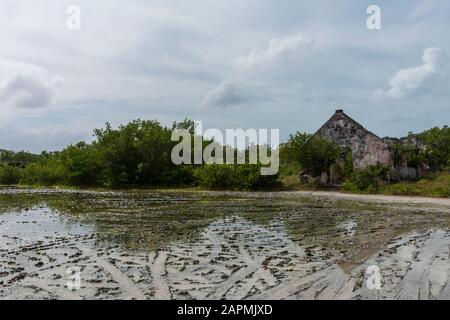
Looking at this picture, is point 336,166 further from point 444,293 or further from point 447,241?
point 444,293

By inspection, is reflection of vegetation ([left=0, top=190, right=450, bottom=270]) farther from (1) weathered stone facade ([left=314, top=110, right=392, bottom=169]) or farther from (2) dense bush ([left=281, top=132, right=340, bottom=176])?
(2) dense bush ([left=281, top=132, right=340, bottom=176])

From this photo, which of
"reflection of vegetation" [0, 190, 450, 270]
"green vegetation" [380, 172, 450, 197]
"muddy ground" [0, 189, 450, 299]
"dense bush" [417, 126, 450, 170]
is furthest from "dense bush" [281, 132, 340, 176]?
"muddy ground" [0, 189, 450, 299]

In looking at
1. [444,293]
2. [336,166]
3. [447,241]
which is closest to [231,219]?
[447,241]

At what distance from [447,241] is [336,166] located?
Answer: 18.6 metres

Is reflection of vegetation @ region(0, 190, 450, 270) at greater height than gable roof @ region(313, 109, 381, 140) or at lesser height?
lesser

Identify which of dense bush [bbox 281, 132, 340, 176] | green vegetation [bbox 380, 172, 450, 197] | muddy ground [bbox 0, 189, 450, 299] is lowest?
muddy ground [bbox 0, 189, 450, 299]

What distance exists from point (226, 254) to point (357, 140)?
70.5 feet

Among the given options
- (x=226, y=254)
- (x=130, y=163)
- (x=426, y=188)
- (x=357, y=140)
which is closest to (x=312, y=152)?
(x=357, y=140)

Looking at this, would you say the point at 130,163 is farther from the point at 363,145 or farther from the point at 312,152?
the point at 363,145

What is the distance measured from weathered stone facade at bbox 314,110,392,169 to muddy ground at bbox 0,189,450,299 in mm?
10403

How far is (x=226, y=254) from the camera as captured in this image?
8883 millimetres

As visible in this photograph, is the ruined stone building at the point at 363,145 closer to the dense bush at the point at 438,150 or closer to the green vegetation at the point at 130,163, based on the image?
the dense bush at the point at 438,150

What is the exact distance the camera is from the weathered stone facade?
2647cm

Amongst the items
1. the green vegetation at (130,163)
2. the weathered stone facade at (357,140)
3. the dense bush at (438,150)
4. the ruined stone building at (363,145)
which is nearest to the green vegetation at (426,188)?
the ruined stone building at (363,145)
